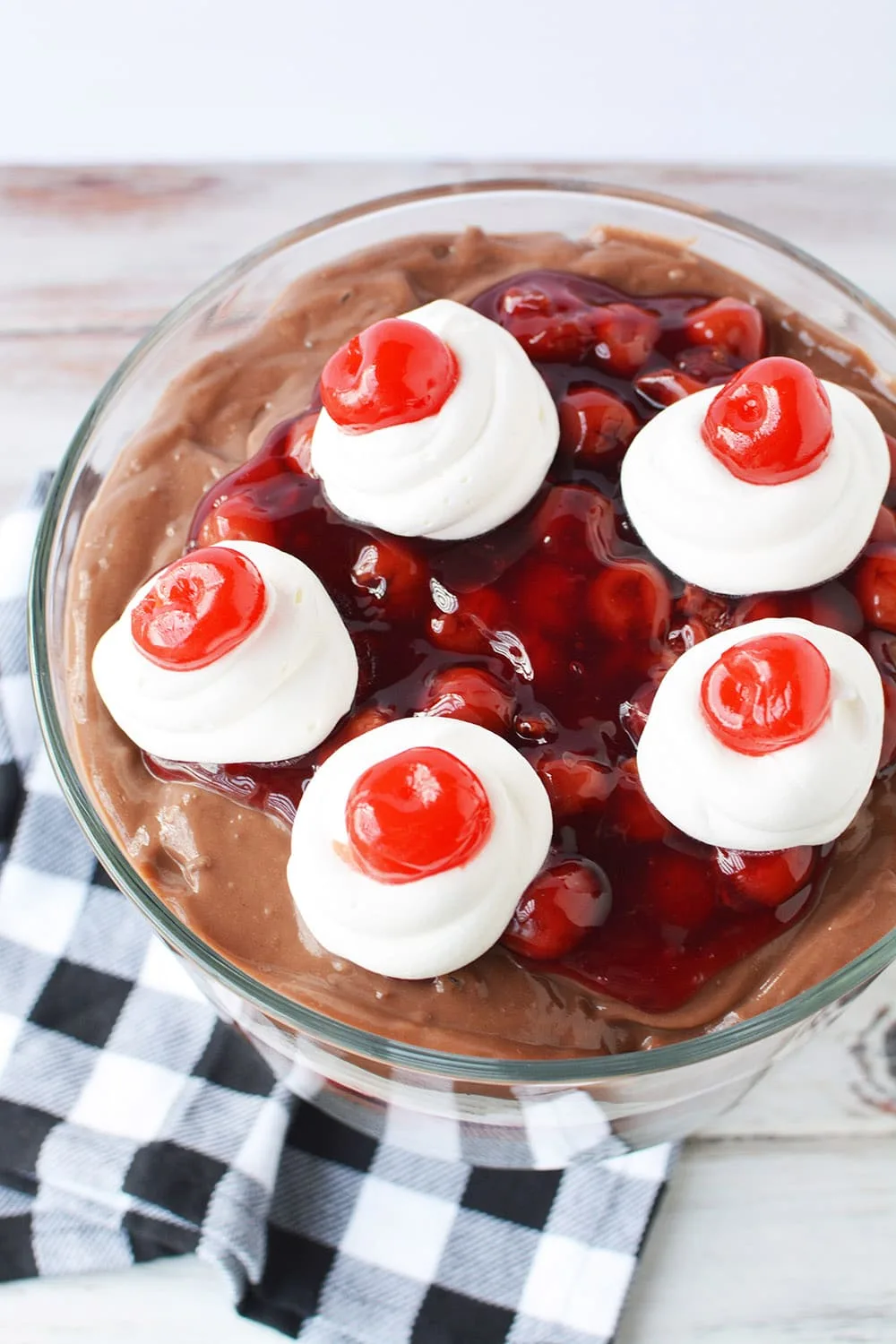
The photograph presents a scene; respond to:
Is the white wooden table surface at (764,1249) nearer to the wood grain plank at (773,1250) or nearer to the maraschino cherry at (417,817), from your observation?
the wood grain plank at (773,1250)

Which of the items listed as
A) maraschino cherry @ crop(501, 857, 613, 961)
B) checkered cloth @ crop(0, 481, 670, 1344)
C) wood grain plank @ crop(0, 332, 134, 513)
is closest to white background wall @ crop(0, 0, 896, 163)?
wood grain plank @ crop(0, 332, 134, 513)

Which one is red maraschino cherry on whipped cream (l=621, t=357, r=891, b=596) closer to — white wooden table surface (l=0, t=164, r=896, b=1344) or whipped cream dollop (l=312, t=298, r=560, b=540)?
whipped cream dollop (l=312, t=298, r=560, b=540)

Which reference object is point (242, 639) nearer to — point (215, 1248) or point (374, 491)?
point (374, 491)

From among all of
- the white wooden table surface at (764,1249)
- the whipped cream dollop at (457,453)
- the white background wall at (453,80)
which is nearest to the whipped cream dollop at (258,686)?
the whipped cream dollop at (457,453)

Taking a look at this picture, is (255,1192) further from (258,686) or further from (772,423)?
(772,423)

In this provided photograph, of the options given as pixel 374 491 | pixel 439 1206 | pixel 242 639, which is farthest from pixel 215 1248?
pixel 374 491

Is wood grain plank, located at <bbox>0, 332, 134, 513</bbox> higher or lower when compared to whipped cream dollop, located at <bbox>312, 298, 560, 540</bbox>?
lower

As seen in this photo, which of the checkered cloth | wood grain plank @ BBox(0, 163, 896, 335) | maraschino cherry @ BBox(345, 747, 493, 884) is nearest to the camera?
maraschino cherry @ BBox(345, 747, 493, 884)

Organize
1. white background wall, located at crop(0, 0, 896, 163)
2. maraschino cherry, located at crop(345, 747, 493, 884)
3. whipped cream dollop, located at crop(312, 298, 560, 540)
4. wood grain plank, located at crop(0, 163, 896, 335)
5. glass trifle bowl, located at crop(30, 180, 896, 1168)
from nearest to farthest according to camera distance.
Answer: maraschino cherry, located at crop(345, 747, 493, 884), glass trifle bowl, located at crop(30, 180, 896, 1168), whipped cream dollop, located at crop(312, 298, 560, 540), wood grain plank, located at crop(0, 163, 896, 335), white background wall, located at crop(0, 0, 896, 163)
